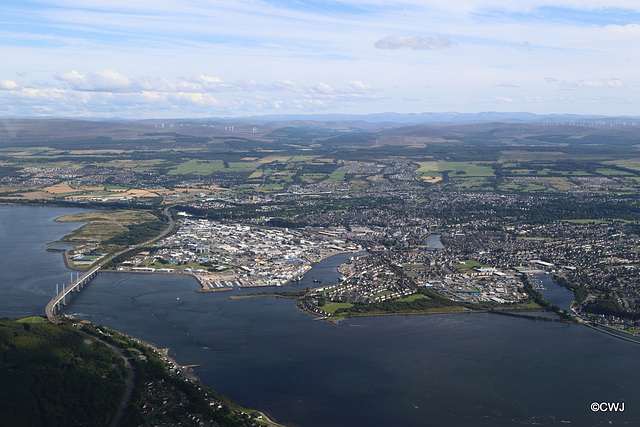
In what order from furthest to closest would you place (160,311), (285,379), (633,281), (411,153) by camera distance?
(411,153) → (633,281) → (160,311) → (285,379)

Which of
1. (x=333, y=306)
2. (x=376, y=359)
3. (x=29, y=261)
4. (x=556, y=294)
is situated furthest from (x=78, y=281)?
(x=556, y=294)

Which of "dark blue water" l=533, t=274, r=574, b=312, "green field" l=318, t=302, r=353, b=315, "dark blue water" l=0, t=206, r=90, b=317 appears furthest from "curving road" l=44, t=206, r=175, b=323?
"dark blue water" l=533, t=274, r=574, b=312

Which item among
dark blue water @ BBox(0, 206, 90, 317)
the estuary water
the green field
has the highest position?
dark blue water @ BBox(0, 206, 90, 317)

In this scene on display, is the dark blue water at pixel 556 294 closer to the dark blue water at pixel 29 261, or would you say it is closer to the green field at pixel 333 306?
the green field at pixel 333 306

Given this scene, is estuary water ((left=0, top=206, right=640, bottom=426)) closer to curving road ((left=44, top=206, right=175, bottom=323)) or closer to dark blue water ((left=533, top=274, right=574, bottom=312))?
curving road ((left=44, top=206, right=175, bottom=323))

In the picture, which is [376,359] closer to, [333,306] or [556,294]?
[333,306]

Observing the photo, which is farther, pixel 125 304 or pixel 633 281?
pixel 633 281

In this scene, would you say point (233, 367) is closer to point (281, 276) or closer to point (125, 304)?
point (125, 304)

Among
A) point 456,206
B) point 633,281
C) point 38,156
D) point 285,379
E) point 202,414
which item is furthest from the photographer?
point 38,156

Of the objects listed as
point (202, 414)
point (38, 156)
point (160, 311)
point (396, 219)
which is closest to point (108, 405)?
point (202, 414)
